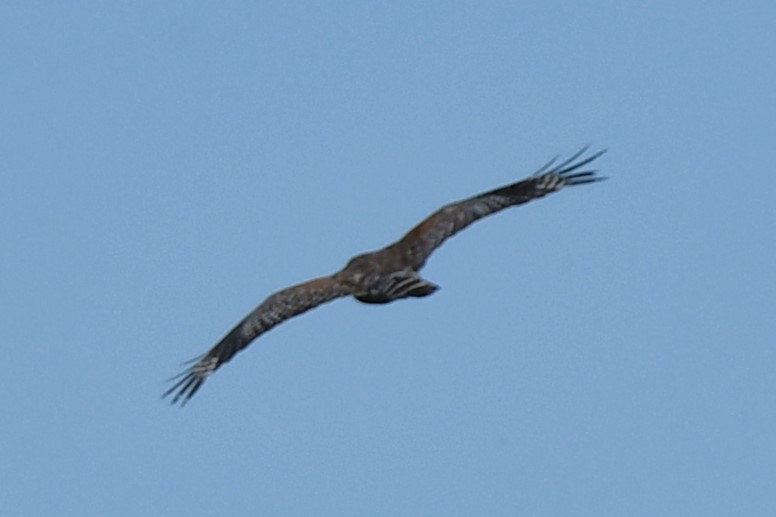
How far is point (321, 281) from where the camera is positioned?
29.2 meters

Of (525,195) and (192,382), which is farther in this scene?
(525,195)

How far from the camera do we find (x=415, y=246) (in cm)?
2978

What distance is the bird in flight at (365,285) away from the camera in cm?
2842

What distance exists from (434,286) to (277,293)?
2.56 m

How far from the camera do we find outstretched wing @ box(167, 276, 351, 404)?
94.7 feet

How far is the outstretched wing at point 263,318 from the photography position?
28.9 m

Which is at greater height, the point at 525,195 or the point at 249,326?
the point at 525,195

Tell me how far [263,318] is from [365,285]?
5.39 feet

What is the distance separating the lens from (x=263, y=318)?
29094 millimetres

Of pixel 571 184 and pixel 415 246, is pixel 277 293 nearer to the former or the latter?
pixel 415 246

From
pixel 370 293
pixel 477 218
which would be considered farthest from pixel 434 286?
pixel 477 218

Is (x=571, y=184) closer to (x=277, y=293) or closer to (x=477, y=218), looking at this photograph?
(x=477, y=218)

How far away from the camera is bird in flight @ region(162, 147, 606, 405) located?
93.2 feet

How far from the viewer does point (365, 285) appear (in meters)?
28.5
